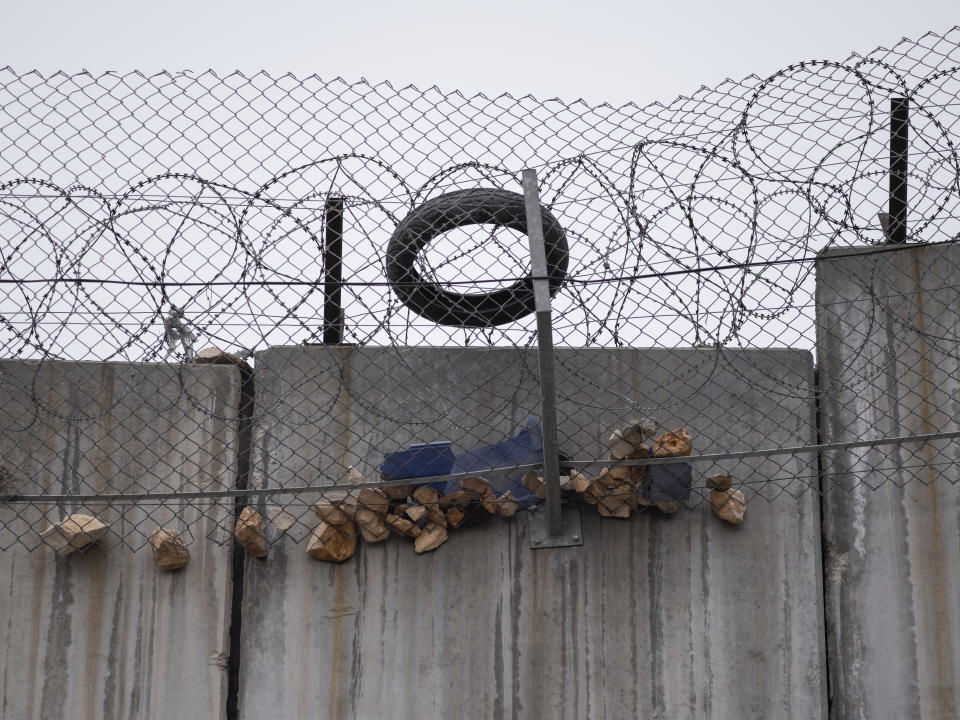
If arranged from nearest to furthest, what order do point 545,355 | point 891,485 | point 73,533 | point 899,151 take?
point 545,355 → point 73,533 → point 891,485 → point 899,151

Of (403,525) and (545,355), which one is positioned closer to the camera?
(545,355)

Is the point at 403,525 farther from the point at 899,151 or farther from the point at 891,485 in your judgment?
the point at 899,151

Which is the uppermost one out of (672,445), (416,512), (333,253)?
(333,253)

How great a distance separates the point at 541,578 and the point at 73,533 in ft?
5.24

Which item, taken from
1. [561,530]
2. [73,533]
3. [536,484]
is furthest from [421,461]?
[73,533]

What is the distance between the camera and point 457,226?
15.8 ft

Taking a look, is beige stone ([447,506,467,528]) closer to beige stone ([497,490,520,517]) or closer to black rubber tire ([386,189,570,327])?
beige stone ([497,490,520,517])

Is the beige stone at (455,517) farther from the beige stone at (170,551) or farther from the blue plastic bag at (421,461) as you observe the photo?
the beige stone at (170,551)

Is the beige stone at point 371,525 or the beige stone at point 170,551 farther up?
the beige stone at point 371,525

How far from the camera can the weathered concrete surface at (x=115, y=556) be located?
460 centimetres

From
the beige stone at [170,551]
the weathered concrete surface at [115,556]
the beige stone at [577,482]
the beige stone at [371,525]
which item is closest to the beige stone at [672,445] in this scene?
the beige stone at [577,482]

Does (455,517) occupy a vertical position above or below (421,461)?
below

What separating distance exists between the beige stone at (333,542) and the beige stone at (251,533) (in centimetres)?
16

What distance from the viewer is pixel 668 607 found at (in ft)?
15.3
